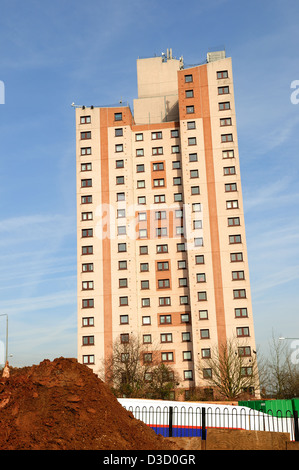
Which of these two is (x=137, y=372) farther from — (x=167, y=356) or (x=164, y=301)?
(x=164, y=301)

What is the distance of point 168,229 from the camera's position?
76.8m

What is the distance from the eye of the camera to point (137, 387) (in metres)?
63.2

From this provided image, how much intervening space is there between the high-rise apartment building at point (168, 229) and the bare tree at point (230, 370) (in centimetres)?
110

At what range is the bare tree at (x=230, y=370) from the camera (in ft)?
199

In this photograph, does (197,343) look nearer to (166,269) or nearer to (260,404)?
(166,269)

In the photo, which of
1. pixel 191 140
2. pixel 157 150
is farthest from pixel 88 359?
pixel 191 140

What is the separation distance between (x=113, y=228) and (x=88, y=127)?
1879 cm

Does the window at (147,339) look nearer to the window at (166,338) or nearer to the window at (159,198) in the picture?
the window at (166,338)

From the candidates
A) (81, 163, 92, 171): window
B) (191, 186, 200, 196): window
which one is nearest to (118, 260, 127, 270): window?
(191, 186, 200, 196): window

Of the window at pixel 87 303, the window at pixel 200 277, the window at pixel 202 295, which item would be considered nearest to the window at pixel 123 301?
the window at pixel 87 303

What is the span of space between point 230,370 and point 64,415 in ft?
167

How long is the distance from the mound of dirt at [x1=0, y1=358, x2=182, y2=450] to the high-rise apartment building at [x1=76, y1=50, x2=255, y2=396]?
54.2 meters
